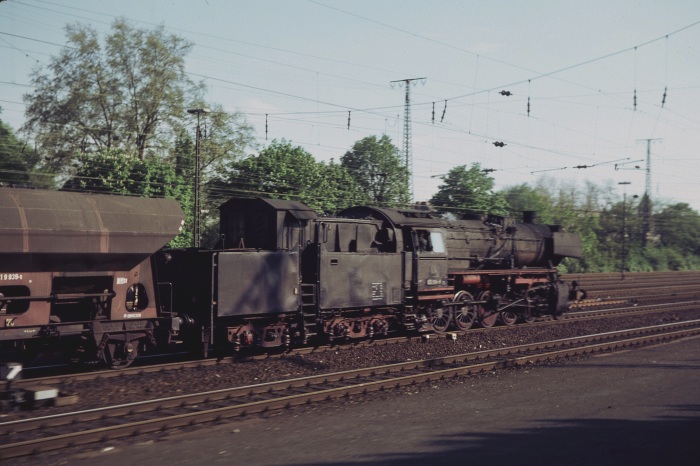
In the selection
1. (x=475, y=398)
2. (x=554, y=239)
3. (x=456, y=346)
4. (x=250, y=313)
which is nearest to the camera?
(x=475, y=398)

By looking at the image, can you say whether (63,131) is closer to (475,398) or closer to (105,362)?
(105,362)

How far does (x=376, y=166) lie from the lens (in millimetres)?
49750

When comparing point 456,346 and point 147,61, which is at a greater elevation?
point 147,61

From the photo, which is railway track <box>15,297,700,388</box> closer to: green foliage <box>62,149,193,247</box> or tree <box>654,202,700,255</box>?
green foliage <box>62,149,193,247</box>

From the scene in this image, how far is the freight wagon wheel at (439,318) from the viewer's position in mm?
17266

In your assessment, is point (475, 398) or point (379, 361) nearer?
point (475, 398)

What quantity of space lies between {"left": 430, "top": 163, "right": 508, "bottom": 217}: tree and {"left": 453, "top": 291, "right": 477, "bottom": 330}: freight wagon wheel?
28.6 meters

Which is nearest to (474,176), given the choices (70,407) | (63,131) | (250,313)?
(63,131)

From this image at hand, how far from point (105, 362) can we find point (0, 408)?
295 centimetres

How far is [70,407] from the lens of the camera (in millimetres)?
9414

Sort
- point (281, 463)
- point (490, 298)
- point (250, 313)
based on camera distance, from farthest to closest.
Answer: point (490, 298)
point (250, 313)
point (281, 463)

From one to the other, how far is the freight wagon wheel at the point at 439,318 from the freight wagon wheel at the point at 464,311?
384 millimetres

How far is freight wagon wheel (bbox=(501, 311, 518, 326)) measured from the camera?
784 inches

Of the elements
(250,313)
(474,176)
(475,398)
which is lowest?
(475,398)
